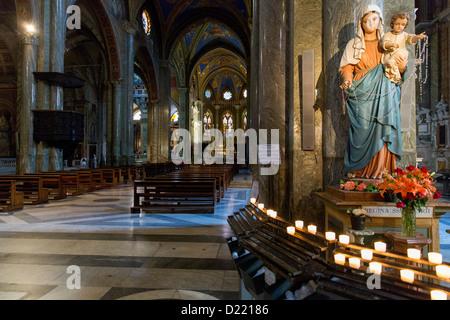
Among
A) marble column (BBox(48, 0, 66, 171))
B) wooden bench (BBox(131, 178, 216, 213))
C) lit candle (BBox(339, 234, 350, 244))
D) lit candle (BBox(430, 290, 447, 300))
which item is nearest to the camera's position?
lit candle (BBox(430, 290, 447, 300))

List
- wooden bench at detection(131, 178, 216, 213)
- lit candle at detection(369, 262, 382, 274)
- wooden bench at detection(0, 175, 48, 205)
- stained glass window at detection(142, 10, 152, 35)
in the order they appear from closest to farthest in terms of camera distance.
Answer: lit candle at detection(369, 262, 382, 274) < wooden bench at detection(131, 178, 216, 213) < wooden bench at detection(0, 175, 48, 205) < stained glass window at detection(142, 10, 152, 35)

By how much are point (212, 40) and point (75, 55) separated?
13.8m

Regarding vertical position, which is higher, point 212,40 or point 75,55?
point 212,40

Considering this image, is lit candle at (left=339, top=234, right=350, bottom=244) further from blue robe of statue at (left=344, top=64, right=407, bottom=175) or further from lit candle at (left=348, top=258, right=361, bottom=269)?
blue robe of statue at (left=344, top=64, right=407, bottom=175)

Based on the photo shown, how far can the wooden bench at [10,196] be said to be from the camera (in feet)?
21.1

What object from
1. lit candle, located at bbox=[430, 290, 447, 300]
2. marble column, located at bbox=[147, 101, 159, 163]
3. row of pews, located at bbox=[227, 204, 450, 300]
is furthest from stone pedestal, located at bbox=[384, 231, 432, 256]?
marble column, located at bbox=[147, 101, 159, 163]

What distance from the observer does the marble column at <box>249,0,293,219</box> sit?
543cm

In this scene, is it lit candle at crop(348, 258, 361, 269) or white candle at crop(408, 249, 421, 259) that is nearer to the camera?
lit candle at crop(348, 258, 361, 269)

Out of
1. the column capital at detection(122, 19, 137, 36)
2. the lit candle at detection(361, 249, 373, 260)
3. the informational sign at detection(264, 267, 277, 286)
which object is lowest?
the informational sign at detection(264, 267, 277, 286)

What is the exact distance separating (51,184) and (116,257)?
6.70 m

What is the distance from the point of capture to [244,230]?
278cm

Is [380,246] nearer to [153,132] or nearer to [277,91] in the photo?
[277,91]

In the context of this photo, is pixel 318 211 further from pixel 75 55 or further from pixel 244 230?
pixel 75 55
